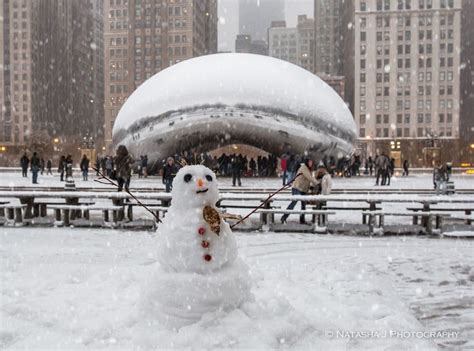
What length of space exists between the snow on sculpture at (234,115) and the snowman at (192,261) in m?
28.8

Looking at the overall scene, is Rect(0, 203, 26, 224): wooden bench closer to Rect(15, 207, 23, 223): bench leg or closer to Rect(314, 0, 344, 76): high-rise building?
Rect(15, 207, 23, 223): bench leg

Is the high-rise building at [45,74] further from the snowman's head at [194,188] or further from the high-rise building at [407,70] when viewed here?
the snowman's head at [194,188]

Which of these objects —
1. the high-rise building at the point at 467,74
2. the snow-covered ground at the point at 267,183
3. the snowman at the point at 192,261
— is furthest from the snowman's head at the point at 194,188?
the high-rise building at the point at 467,74

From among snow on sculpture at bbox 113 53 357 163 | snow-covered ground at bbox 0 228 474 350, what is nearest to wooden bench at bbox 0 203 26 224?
snow-covered ground at bbox 0 228 474 350

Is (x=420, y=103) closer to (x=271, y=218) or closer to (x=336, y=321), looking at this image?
(x=271, y=218)

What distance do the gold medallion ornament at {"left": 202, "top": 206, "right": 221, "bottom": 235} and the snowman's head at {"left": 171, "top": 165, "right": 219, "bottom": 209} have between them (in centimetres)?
7

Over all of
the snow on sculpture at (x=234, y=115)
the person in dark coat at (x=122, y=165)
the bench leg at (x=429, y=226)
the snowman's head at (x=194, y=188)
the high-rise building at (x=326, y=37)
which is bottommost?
the bench leg at (x=429, y=226)

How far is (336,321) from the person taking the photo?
5.42 meters

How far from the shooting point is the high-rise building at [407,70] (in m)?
96.2

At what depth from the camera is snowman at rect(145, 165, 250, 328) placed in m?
5.04

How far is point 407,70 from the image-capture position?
321 ft

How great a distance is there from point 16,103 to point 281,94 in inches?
4037

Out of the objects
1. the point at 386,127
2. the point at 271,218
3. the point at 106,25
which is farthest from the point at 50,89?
the point at 271,218

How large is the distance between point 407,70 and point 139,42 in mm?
53346
